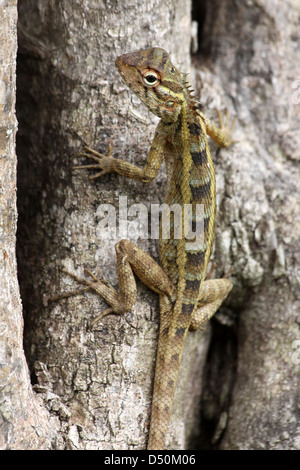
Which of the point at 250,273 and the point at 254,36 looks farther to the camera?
the point at 254,36

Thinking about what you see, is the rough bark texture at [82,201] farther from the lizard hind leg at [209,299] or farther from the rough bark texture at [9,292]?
the rough bark texture at [9,292]

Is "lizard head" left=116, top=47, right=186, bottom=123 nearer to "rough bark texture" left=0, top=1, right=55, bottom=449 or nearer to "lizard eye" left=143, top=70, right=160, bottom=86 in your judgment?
"lizard eye" left=143, top=70, right=160, bottom=86

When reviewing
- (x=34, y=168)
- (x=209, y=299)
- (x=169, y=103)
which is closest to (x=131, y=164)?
(x=169, y=103)

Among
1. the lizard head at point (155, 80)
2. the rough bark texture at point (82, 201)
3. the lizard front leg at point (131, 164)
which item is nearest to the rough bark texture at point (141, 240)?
the rough bark texture at point (82, 201)

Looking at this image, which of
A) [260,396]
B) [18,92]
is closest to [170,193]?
[18,92]

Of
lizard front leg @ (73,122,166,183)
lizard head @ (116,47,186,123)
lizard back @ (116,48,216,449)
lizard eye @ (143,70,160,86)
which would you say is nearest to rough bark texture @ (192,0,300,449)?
lizard back @ (116,48,216,449)

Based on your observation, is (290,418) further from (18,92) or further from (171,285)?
(18,92)
